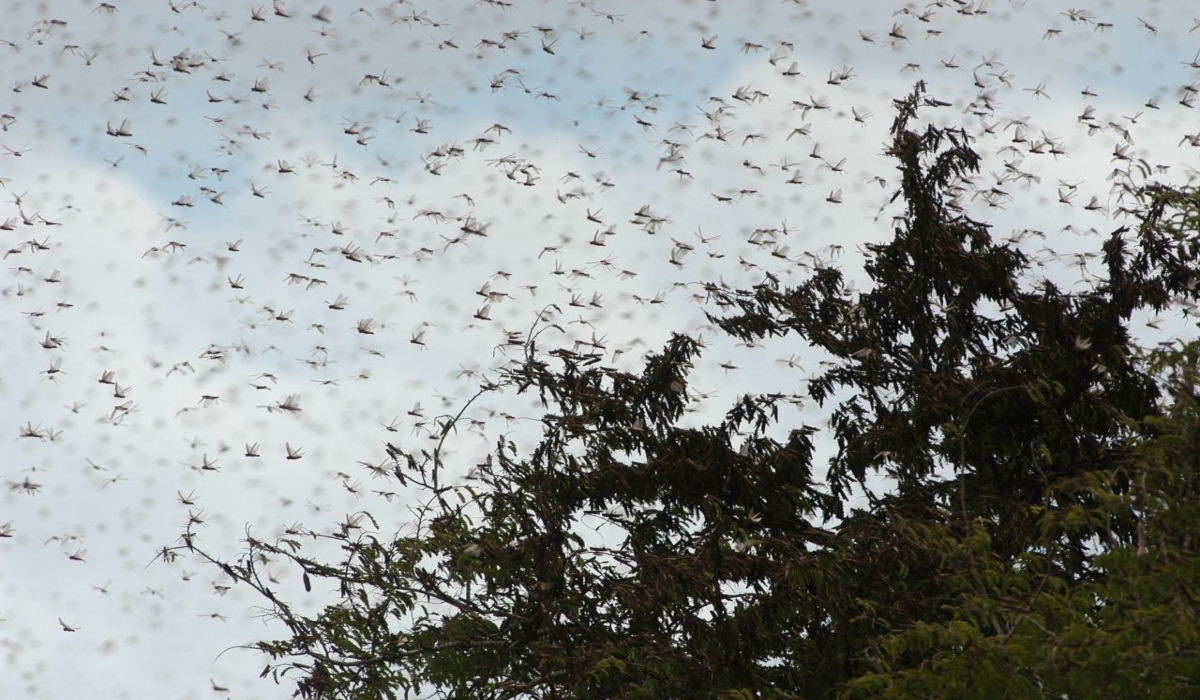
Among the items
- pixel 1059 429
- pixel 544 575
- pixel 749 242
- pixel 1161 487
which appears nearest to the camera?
pixel 1161 487

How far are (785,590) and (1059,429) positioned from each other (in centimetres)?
279

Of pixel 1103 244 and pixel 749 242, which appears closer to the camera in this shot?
pixel 1103 244

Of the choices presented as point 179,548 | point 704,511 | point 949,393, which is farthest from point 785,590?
point 179,548

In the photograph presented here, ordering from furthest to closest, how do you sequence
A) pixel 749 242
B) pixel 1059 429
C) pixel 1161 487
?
pixel 749 242, pixel 1059 429, pixel 1161 487

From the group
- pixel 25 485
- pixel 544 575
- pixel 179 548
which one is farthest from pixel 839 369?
pixel 25 485

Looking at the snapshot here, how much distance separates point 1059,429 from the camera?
33.5 ft

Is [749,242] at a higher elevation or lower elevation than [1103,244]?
lower

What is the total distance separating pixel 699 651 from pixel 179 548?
12.1 ft

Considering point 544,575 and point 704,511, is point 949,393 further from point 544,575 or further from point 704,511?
point 544,575

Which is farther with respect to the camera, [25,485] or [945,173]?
[25,485]

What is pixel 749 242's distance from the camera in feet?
40.8

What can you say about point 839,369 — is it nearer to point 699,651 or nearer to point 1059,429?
point 1059,429

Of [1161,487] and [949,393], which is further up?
[949,393]

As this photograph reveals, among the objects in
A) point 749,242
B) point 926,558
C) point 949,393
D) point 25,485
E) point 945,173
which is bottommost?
point 25,485
